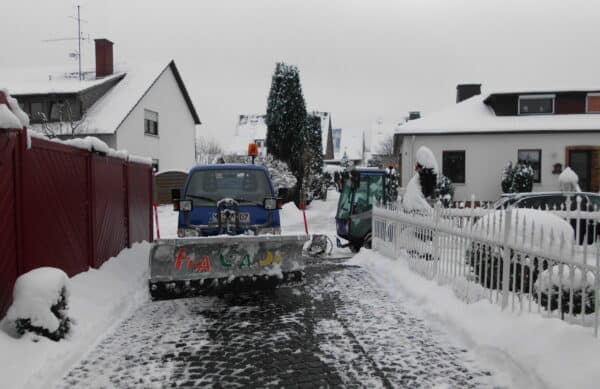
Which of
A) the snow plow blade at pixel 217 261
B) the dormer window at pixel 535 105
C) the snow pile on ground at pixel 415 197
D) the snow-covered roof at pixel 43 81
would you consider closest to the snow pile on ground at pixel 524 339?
the snow plow blade at pixel 217 261

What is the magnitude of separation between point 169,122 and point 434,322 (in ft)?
85.3

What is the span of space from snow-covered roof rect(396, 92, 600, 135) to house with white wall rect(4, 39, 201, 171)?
13.2m

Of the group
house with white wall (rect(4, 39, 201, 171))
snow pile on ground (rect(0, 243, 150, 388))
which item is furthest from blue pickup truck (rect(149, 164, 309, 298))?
house with white wall (rect(4, 39, 201, 171))

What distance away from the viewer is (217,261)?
7.05 m

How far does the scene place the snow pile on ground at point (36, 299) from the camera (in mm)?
5090

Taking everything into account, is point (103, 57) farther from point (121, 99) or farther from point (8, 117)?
point (8, 117)

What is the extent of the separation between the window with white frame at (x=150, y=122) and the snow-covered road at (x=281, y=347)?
21.2 m

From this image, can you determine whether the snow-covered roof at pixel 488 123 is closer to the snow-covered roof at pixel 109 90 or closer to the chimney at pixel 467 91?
the chimney at pixel 467 91

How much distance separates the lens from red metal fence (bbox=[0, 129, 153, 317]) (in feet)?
18.1

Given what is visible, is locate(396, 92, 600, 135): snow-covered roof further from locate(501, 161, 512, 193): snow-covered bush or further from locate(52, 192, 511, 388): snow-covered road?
locate(52, 192, 511, 388): snow-covered road

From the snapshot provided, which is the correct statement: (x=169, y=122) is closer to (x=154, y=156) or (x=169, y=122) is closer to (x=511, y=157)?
(x=154, y=156)

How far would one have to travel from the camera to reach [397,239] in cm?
1023

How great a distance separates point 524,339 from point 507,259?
3.79 feet

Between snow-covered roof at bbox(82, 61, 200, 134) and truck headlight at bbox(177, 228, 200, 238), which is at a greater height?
snow-covered roof at bbox(82, 61, 200, 134)
